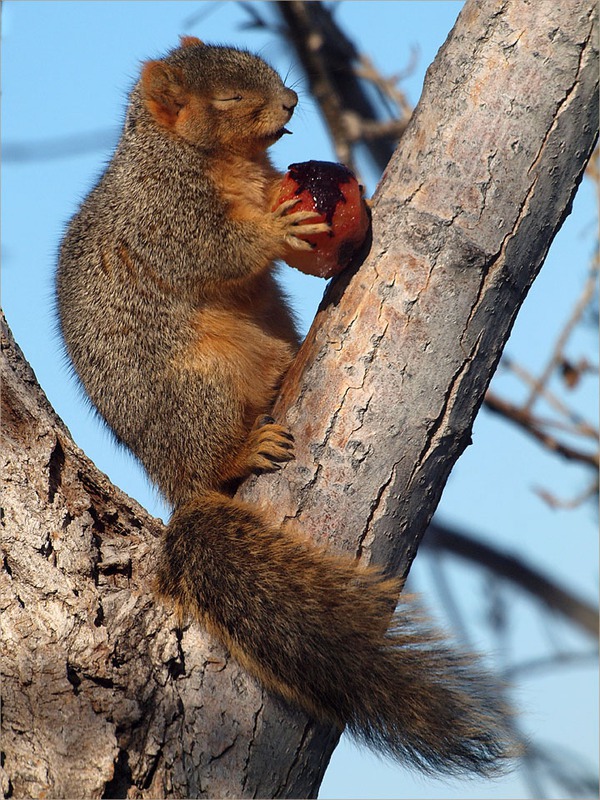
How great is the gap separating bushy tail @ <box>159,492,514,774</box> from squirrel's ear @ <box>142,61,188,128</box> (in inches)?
62.2

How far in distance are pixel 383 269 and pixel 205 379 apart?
0.77 metres

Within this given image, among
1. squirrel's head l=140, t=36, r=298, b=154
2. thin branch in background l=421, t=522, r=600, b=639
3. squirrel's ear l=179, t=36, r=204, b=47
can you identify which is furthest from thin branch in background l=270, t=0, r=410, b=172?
thin branch in background l=421, t=522, r=600, b=639

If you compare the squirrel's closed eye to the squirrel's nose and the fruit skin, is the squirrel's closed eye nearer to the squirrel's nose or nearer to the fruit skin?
the squirrel's nose

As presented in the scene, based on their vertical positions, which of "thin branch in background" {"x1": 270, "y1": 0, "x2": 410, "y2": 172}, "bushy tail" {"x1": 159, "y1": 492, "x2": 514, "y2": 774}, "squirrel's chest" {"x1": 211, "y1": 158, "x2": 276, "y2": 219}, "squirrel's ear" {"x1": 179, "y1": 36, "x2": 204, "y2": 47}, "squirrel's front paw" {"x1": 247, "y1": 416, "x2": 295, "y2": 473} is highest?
"thin branch in background" {"x1": 270, "y1": 0, "x2": 410, "y2": 172}

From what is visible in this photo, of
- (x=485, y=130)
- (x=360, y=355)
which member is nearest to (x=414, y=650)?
(x=360, y=355)

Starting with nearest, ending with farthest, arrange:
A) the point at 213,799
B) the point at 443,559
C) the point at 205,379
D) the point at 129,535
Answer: the point at 213,799, the point at 129,535, the point at 205,379, the point at 443,559

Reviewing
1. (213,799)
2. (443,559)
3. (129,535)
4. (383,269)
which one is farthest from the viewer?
(443,559)

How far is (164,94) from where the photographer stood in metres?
3.37

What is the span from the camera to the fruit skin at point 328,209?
8.30ft

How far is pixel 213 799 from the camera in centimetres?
215

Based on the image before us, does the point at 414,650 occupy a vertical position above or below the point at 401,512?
below

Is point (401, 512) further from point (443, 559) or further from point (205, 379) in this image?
point (443, 559)

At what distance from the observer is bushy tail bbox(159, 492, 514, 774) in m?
2.27

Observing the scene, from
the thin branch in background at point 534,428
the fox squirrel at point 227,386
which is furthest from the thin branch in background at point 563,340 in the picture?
the fox squirrel at point 227,386
